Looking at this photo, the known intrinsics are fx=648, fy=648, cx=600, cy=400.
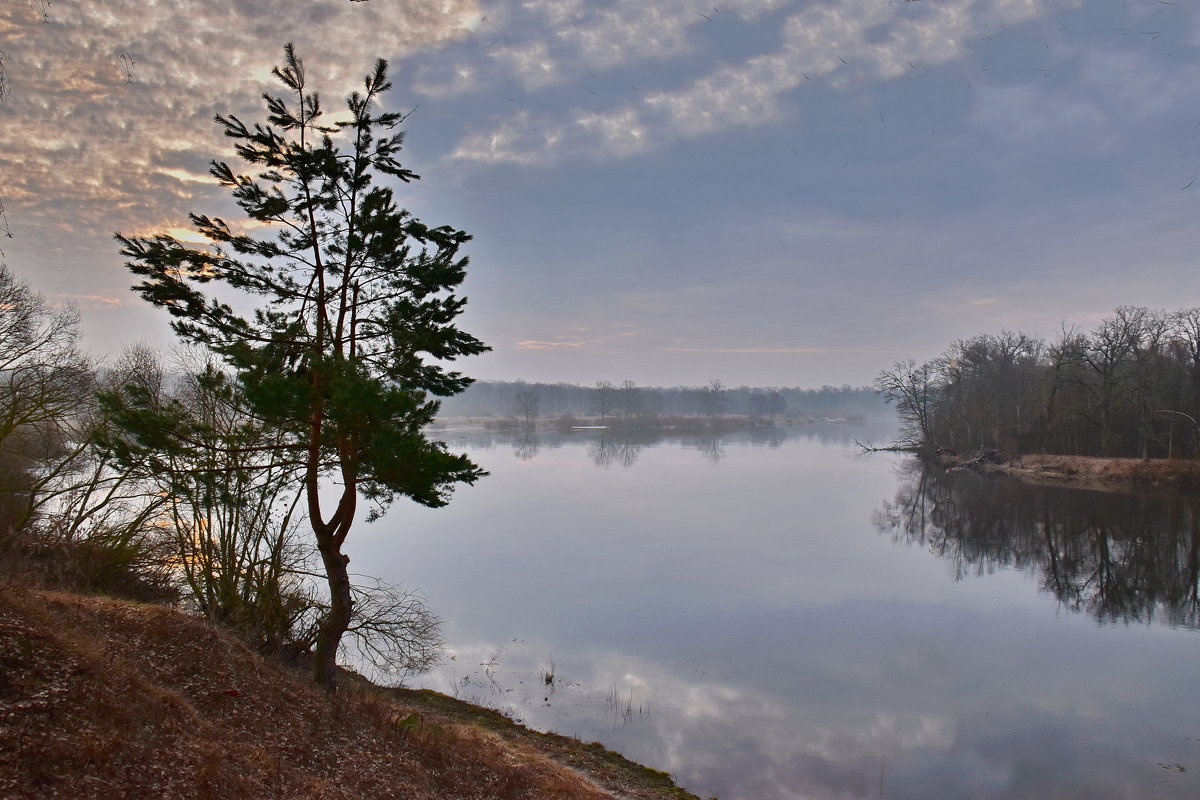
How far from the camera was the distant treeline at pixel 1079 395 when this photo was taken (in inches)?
1702

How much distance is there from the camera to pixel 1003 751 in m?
10.4

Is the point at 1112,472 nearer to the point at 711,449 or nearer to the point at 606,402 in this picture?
the point at 711,449

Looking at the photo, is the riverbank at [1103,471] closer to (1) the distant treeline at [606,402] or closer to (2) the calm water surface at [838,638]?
(2) the calm water surface at [838,638]

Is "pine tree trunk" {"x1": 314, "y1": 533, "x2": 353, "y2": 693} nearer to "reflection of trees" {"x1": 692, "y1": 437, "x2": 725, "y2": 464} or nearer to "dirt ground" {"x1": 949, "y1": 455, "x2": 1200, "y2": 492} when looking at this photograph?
"dirt ground" {"x1": 949, "y1": 455, "x2": 1200, "y2": 492}

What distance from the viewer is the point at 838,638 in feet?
50.9

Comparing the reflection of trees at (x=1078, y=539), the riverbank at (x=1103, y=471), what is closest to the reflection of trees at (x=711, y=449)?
the riverbank at (x=1103, y=471)

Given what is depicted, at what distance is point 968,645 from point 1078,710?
343 cm

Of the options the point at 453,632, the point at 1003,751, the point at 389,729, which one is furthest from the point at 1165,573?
the point at 389,729

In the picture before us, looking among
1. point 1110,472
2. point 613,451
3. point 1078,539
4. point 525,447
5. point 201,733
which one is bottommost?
point 525,447

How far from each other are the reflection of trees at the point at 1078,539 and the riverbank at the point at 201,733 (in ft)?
54.5

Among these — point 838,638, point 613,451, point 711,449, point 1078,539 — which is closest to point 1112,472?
point 1078,539

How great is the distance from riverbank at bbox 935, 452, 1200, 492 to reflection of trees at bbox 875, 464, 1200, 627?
353 cm

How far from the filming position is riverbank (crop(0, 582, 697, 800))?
194 inches

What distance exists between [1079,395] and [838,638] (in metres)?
44.6
